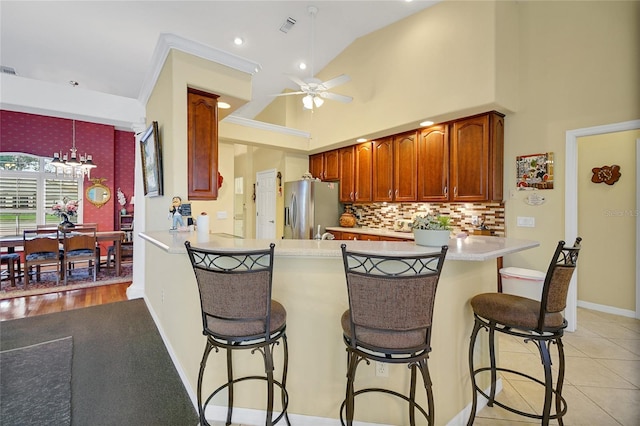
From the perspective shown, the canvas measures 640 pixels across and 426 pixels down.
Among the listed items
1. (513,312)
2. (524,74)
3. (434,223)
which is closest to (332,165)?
(524,74)

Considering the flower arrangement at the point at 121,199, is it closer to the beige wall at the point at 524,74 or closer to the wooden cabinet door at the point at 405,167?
the beige wall at the point at 524,74

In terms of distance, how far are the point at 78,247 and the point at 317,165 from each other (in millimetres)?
4441

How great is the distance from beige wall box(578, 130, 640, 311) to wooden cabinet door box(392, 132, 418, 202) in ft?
7.06

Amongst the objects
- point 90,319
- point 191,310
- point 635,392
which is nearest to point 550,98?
point 635,392

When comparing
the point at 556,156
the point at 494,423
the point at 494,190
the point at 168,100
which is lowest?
the point at 494,423

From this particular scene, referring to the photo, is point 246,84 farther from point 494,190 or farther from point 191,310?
point 494,190

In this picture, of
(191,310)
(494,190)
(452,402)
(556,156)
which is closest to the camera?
(452,402)

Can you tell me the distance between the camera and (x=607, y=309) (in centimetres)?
356

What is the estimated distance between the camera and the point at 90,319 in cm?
331

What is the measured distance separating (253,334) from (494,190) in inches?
129

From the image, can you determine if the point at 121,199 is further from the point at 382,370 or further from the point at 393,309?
the point at 393,309

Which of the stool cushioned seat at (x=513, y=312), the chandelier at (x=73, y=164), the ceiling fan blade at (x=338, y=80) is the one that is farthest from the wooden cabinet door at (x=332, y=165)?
the chandelier at (x=73, y=164)

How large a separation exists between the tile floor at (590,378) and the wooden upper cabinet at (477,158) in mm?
1670

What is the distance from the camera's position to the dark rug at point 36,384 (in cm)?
178
